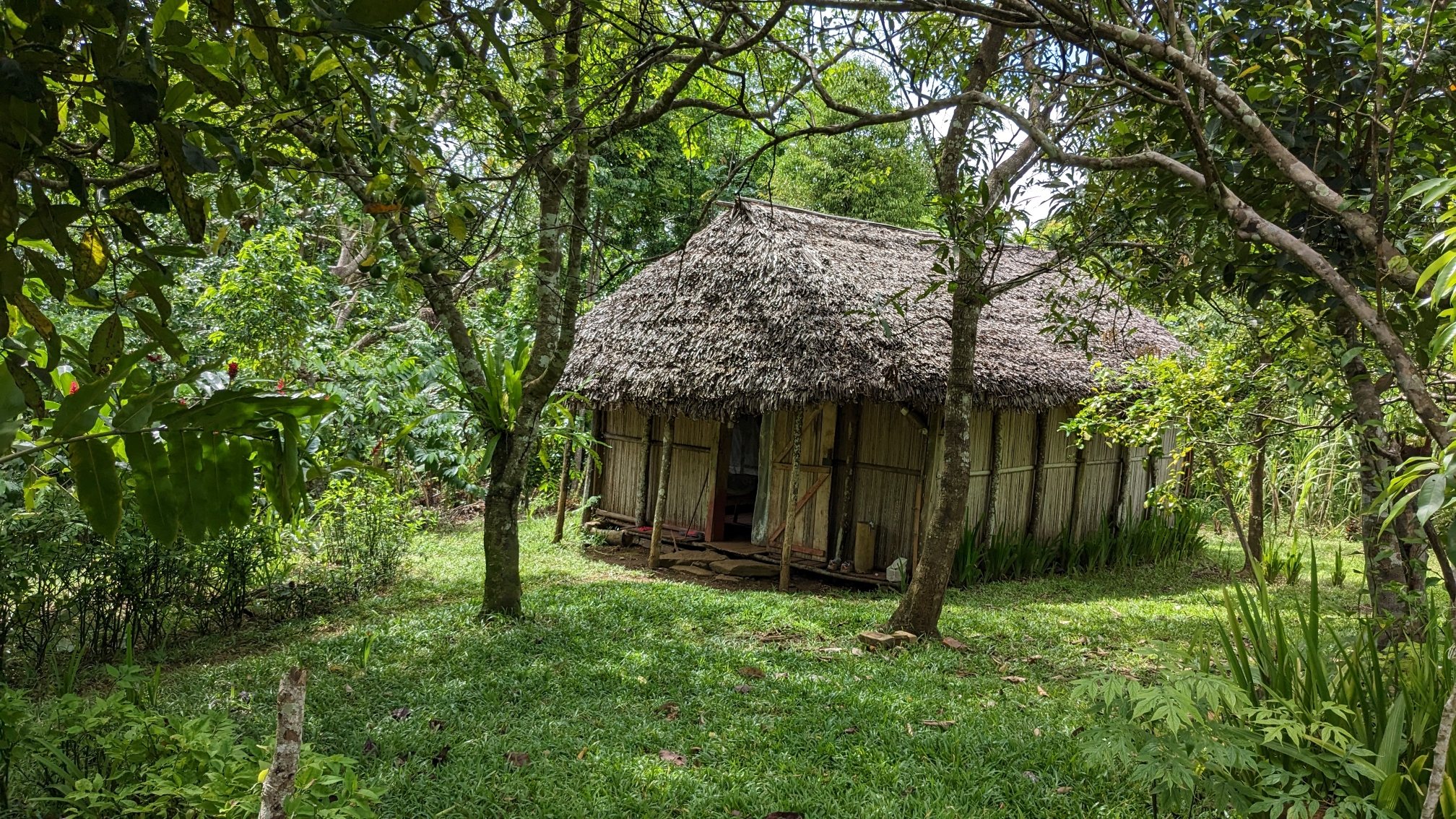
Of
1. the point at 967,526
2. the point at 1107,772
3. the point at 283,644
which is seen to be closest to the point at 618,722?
the point at 1107,772

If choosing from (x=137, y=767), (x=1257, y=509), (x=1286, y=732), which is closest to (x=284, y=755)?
(x=137, y=767)

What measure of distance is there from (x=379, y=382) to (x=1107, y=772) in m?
6.95

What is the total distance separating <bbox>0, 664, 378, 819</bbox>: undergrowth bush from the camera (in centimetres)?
224

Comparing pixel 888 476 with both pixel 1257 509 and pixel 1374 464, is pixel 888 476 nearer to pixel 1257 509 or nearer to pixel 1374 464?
pixel 1257 509

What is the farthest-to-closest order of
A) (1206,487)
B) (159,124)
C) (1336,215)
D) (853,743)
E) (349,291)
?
1. (349,291)
2. (1206,487)
3. (853,743)
4. (1336,215)
5. (159,124)

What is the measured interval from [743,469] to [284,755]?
10.1m

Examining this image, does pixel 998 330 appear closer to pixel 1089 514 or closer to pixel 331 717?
pixel 1089 514

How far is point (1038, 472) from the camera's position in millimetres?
10227

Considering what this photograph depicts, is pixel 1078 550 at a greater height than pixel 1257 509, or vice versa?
pixel 1257 509

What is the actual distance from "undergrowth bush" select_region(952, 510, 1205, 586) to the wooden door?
150 cm

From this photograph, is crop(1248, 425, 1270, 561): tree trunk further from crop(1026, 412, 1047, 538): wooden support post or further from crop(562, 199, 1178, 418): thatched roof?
crop(1026, 412, 1047, 538): wooden support post

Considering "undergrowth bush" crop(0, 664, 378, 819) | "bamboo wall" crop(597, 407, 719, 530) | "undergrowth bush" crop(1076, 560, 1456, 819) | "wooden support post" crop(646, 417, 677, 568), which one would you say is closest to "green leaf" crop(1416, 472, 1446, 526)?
"undergrowth bush" crop(1076, 560, 1456, 819)

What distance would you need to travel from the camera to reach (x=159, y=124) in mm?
1156

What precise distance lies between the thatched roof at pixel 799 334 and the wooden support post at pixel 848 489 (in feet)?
3.84
